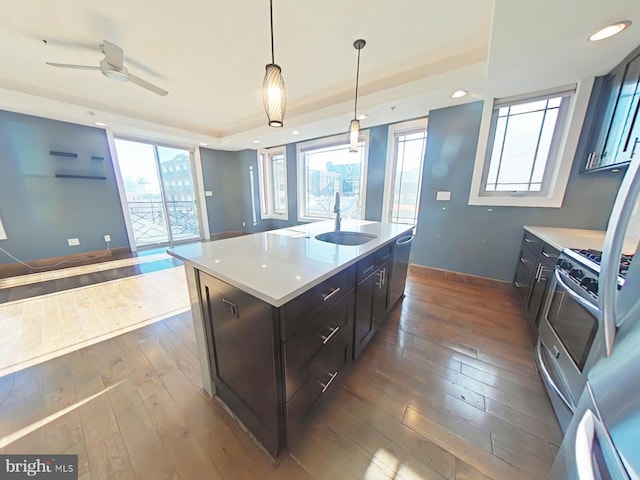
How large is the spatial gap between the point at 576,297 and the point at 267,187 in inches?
207

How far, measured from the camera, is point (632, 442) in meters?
0.40

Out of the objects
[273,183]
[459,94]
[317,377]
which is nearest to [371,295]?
[317,377]

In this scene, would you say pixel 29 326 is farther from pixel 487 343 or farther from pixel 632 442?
pixel 487 343

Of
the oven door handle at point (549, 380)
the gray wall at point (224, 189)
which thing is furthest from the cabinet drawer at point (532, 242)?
the gray wall at point (224, 189)

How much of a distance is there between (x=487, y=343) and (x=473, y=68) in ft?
8.18

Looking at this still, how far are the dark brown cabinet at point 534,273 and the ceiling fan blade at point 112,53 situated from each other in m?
3.91

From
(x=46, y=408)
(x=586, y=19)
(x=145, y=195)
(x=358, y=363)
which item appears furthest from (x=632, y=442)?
(x=145, y=195)

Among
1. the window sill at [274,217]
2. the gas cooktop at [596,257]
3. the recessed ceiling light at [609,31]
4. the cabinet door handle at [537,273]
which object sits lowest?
the cabinet door handle at [537,273]

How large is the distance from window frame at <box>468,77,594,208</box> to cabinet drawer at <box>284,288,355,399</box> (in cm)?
255

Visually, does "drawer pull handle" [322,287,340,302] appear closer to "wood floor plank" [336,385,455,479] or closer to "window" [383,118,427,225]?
"wood floor plank" [336,385,455,479]

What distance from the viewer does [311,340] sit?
1.00 m

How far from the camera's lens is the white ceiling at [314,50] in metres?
1.49

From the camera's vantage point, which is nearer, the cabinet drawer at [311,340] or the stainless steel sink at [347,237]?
the cabinet drawer at [311,340]

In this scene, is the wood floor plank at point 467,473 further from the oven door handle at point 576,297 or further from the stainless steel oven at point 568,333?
the oven door handle at point 576,297
